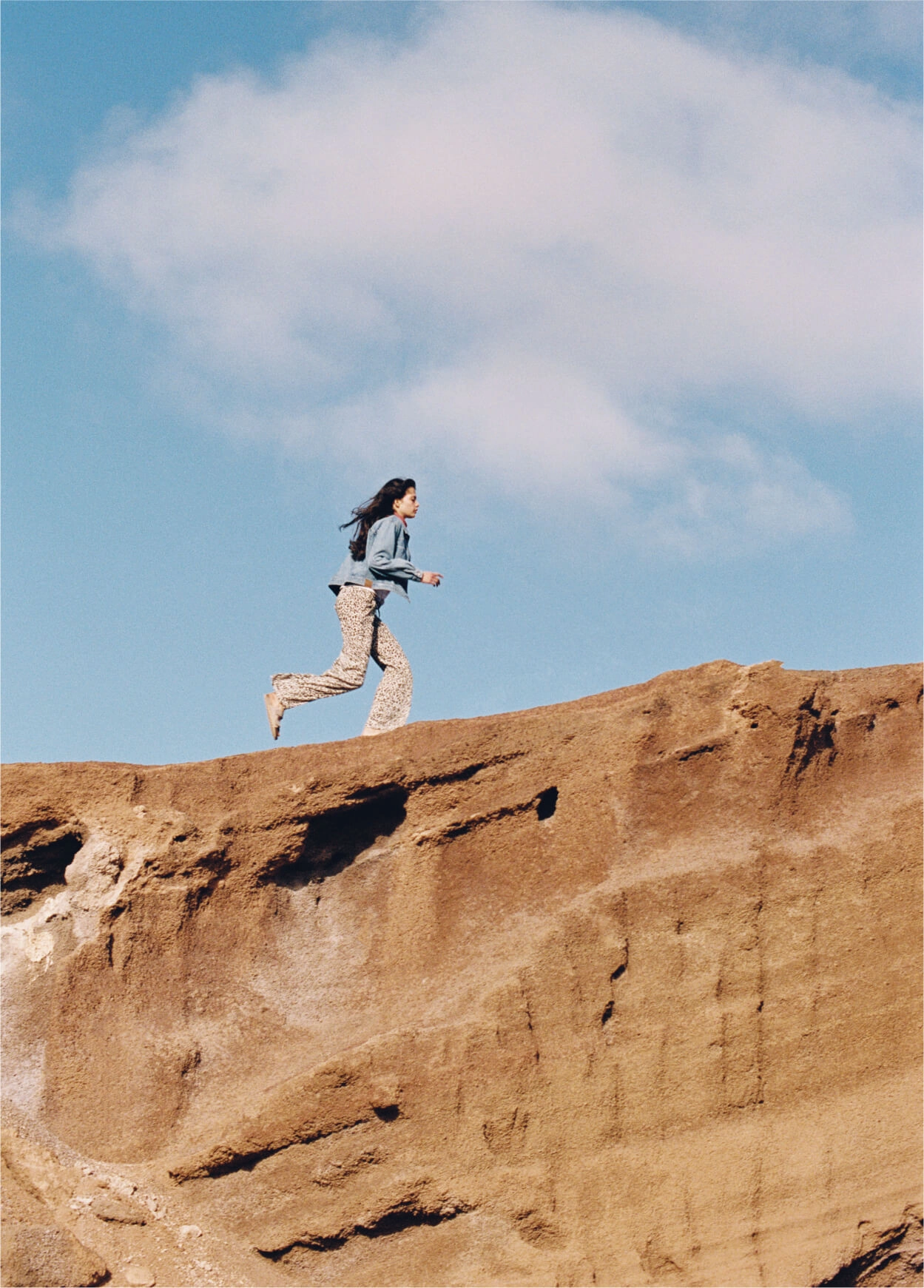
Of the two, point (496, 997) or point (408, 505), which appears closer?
point (496, 997)

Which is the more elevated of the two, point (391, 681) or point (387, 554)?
point (387, 554)

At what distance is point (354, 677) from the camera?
40.5ft

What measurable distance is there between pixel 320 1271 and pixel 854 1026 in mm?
4078

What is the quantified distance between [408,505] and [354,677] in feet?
5.09

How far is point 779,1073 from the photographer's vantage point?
1062 cm

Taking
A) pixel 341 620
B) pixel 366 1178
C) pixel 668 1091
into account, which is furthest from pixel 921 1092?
pixel 341 620

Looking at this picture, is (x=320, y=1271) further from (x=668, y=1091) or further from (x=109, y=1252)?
(x=668, y=1091)

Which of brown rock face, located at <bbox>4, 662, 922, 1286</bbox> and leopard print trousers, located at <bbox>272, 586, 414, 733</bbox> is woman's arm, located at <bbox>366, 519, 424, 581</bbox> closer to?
leopard print trousers, located at <bbox>272, 586, 414, 733</bbox>

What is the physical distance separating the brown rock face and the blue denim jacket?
4.17ft

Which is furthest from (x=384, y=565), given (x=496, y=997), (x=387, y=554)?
(x=496, y=997)

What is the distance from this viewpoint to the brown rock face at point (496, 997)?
407 inches

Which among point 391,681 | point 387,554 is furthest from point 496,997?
point 387,554

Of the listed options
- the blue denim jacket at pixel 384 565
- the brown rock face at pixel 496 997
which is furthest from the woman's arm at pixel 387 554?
the brown rock face at pixel 496 997

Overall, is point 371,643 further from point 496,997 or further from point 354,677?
point 496,997
